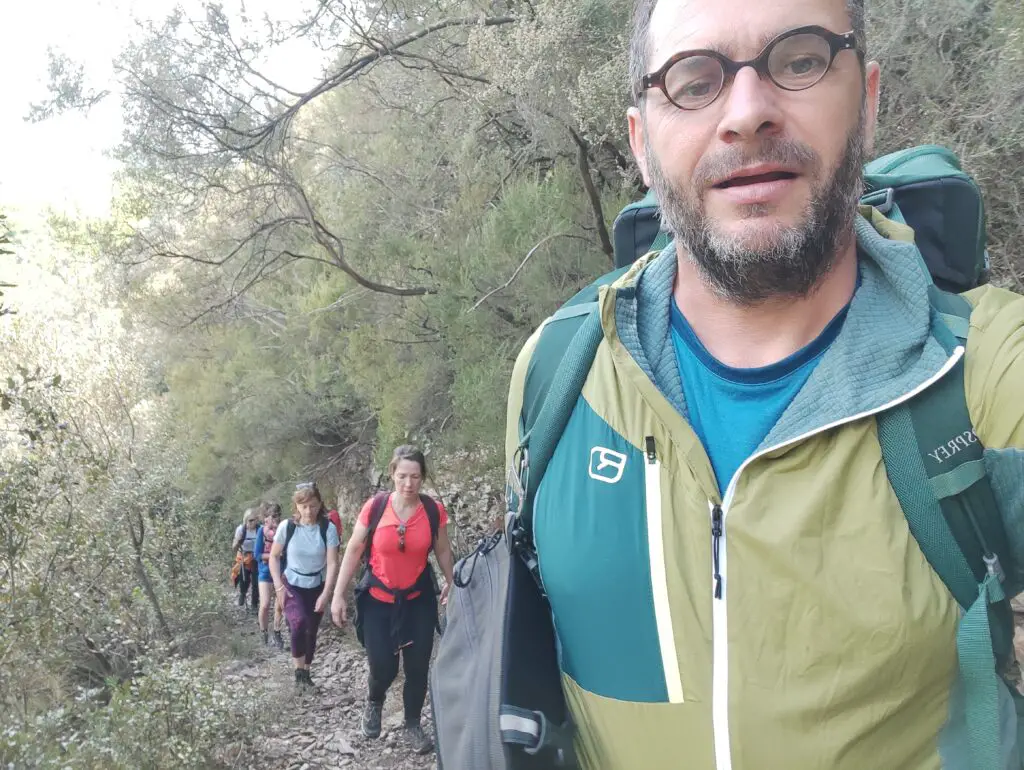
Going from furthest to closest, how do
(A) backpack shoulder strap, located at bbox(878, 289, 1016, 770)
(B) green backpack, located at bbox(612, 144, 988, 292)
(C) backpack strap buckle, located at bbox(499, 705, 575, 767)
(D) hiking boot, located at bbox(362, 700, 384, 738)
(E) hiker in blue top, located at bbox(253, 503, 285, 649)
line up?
(E) hiker in blue top, located at bbox(253, 503, 285, 649) < (D) hiking boot, located at bbox(362, 700, 384, 738) < (B) green backpack, located at bbox(612, 144, 988, 292) < (C) backpack strap buckle, located at bbox(499, 705, 575, 767) < (A) backpack shoulder strap, located at bbox(878, 289, 1016, 770)

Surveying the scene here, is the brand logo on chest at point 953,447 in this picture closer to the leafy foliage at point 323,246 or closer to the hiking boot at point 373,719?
the leafy foliage at point 323,246

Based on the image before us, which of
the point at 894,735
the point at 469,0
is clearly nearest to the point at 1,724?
the point at 894,735

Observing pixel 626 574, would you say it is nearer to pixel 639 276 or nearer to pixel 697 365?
pixel 697 365

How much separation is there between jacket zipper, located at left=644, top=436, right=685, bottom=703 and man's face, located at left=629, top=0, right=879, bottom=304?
0.38 metres

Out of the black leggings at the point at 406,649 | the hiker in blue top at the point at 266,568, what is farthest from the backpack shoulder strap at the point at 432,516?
the hiker in blue top at the point at 266,568

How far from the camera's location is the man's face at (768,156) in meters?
1.11

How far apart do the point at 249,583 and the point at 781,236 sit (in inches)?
462

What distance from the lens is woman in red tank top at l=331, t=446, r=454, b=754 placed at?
440 centimetres

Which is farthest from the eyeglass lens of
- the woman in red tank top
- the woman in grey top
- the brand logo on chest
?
the woman in grey top

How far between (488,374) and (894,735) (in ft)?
16.7

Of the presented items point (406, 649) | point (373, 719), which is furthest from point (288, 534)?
point (406, 649)

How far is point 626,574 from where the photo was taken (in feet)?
3.65

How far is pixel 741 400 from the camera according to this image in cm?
119

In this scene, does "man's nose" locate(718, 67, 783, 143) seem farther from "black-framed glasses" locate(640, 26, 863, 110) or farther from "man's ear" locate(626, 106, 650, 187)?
"man's ear" locate(626, 106, 650, 187)
